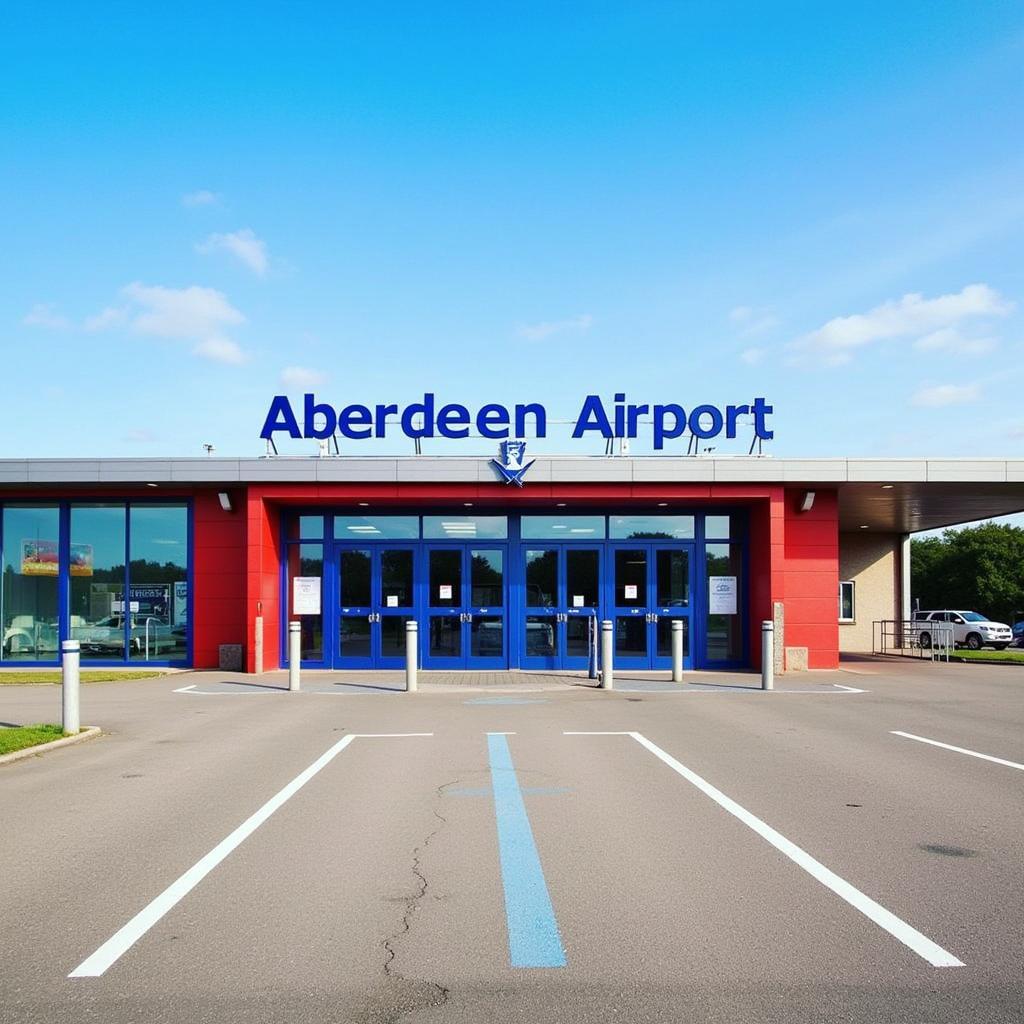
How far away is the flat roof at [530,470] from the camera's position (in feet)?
70.1

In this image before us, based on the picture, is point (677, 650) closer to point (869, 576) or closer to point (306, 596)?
point (306, 596)

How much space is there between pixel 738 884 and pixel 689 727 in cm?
717

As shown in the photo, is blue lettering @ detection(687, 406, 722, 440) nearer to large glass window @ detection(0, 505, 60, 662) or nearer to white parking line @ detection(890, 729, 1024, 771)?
white parking line @ detection(890, 729, 1024, 771)

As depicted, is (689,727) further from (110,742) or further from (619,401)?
(619,401)

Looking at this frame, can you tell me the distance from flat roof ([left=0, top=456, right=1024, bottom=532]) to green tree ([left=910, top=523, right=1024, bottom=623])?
50.4m

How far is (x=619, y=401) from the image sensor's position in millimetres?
22391

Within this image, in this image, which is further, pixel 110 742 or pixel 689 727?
pixel 689 727

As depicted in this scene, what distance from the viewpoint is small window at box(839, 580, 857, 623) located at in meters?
34.7

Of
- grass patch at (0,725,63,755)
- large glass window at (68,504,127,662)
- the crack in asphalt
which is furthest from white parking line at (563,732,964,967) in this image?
large glass window at (68,504,127,662)

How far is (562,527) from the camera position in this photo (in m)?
23.0

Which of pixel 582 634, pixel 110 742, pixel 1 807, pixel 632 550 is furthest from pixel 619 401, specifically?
pixel 1 807

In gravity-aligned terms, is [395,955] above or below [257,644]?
below

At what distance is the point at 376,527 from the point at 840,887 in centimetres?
1813

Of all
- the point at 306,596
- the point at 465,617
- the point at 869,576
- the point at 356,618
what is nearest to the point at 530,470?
the point at 465,617
